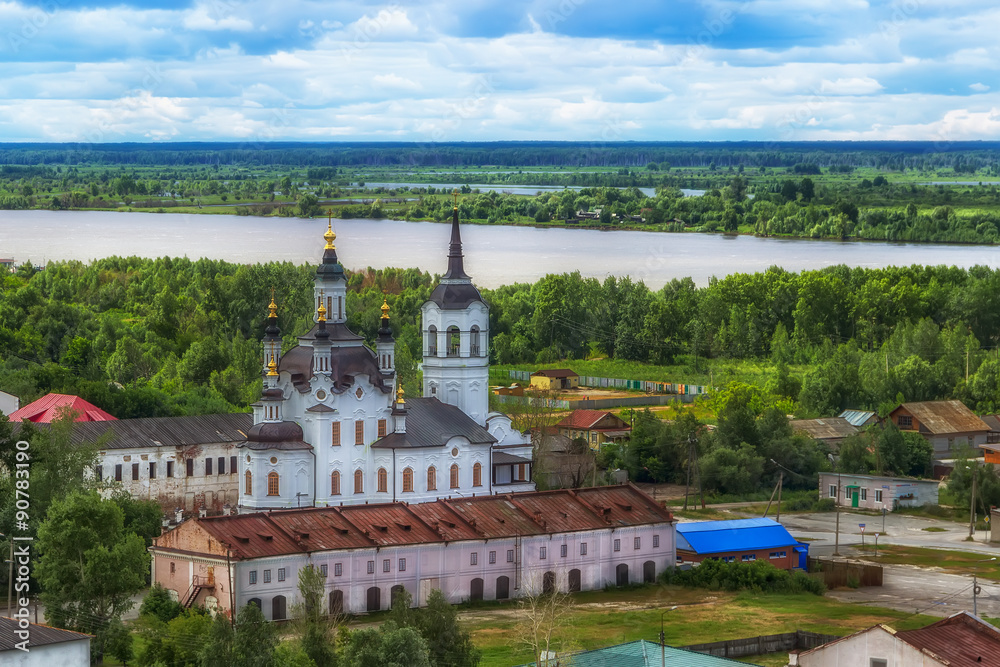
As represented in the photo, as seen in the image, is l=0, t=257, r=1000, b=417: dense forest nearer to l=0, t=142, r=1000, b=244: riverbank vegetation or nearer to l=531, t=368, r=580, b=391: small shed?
l=531, t=368, r=580, b=391: small shed

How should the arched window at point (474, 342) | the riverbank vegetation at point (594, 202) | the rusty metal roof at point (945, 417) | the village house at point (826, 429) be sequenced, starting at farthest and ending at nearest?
the riverbank vegetation at point (594, 202) → the rusty metal roof at point (945, 417) → the village house at point (826, 429) → the arched window at point (474, 342)

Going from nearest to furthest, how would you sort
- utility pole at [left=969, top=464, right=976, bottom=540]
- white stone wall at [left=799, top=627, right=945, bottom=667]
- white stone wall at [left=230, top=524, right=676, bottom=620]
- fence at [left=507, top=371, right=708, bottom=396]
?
white stone wall at [left=799, top=627, right=945, bottom=667] < white stone wall at [left=230, top=524, right=676, bottom=620] < utility pole at [left=969, top=464, right=976, bottom=540] < fence at [left=507, top=371, right=708, bottom=396]

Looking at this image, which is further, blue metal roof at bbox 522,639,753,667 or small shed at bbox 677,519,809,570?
small shed at bbox 677,519,809,570

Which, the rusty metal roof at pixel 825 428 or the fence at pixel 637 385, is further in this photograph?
the fence at pixel 637 385

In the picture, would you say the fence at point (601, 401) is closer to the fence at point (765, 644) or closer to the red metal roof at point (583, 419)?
the red metal roof at point (583, 419)

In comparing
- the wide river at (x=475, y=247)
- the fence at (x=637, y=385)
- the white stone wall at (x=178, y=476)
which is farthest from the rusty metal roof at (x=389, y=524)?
the wide river at (x=475, y=247)

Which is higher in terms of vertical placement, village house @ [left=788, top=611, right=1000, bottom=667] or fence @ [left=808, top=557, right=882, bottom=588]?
village house @ [left=788, top=611, right=1000, bottom=667]

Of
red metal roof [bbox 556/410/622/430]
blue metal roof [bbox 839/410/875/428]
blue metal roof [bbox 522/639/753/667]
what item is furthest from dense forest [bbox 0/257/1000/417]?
blue metal roof [bbox 522/639/753/667]
